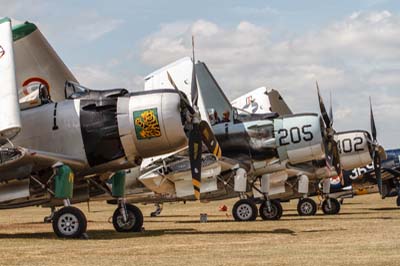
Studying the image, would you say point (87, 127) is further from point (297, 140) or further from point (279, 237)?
point (297, 140)

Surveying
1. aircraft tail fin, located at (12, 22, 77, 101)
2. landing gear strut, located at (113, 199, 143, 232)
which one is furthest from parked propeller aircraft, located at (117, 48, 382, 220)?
landing gear strut, located at (113, 199, 143, 232)

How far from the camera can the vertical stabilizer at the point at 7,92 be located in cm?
1596

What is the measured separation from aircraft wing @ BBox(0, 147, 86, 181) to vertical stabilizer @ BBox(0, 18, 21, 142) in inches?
19.1

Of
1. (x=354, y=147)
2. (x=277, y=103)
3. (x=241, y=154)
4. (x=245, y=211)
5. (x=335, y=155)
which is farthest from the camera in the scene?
(x=277, y=103)

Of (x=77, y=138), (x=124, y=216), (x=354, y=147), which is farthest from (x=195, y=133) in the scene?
(x=354, y=147)

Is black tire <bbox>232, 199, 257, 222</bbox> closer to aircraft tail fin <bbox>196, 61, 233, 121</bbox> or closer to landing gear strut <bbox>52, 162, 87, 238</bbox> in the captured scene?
aircraft tail fin <bbox>196, 61, 233, 121</bbox>

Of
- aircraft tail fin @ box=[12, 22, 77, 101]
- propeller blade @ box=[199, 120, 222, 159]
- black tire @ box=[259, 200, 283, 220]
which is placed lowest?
black tire @ box=[259, 200, 283, 220]

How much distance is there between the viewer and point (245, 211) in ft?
92.3

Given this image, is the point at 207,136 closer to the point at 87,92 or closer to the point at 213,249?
the point at 87,92

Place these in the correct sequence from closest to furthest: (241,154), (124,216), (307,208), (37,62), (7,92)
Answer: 1. (7,92)
2. (124,216)
3. (37,62)
4. (241,154)
5. (307,208)

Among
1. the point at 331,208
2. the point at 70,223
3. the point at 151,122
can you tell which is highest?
the point at 151,122

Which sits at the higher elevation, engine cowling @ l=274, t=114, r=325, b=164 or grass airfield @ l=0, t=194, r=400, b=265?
engine cowling @ l=274, t=114, r=325, b=164

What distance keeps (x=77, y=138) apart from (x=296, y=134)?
11.3 metres

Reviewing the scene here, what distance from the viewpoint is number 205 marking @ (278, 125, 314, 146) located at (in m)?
27.7
